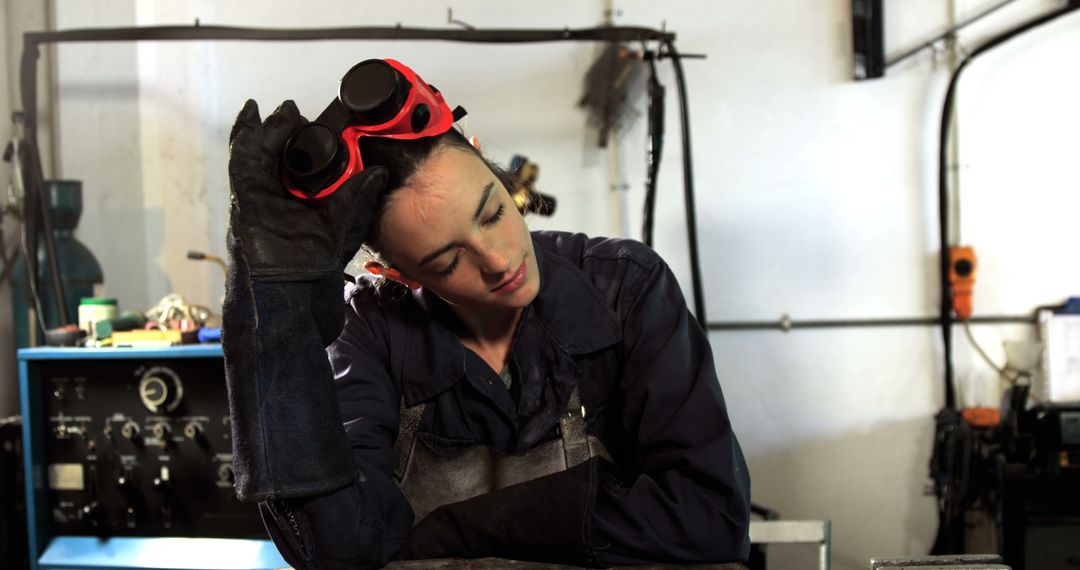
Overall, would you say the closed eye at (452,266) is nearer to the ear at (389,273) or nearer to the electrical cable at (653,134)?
the ear at (389,273)

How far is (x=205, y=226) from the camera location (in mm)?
2420

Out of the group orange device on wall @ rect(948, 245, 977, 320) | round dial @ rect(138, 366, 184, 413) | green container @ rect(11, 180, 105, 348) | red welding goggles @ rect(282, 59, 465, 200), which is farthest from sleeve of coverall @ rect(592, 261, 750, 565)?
green container @ rect(11, 180, 105, 348)

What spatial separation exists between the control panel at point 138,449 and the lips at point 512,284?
91 centimetres

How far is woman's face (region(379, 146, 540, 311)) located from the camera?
957 millimetres

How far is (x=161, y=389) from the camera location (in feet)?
5.45

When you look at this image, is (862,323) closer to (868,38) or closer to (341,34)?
(868,38)

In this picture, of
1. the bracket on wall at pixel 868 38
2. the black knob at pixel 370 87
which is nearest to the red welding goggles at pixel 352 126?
the black knob at pixel 370 87

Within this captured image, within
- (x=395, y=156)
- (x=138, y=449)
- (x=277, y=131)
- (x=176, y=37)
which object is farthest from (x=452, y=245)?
Answer: (x=176, y=37)

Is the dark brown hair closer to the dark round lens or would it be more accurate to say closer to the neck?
the dark round lens

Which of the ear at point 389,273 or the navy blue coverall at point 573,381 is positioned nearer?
the navy blue coverall at point 573,381

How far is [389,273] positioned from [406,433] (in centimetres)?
24

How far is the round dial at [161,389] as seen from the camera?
65.3 inches

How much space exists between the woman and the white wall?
1.16 metres

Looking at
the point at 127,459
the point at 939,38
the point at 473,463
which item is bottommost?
the point at 127,459
